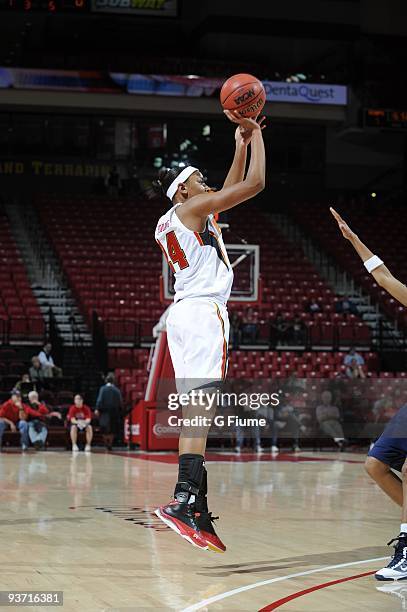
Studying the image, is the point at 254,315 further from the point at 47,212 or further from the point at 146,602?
the point at 146,602

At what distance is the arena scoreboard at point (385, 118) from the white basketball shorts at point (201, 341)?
2485cm

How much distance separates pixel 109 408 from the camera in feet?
63.4

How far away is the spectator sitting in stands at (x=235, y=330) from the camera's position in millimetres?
22836

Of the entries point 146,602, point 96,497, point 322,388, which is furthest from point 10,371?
point 146,602

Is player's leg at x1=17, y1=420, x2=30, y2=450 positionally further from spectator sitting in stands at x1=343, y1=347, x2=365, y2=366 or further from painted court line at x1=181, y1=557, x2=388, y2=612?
painted court line at x1=181, y1=557, x2=388, y2=612

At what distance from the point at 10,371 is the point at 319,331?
7592 millimetres

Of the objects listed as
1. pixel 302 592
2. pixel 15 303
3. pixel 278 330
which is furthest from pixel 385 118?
pixel 302 592

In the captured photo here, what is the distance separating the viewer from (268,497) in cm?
1073

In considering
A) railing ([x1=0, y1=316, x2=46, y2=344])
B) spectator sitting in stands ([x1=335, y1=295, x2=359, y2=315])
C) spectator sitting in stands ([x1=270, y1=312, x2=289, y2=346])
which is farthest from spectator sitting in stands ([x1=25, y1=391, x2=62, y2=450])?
spectator sitting in stands ([x1=335, y1=295, x2=359, y2=315])

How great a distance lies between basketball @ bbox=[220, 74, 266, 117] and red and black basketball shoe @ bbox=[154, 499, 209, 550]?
2.31 meters

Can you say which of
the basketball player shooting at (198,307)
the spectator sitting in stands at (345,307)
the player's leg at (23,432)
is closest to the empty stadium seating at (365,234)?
the spectator sitting in stands at (345,307)

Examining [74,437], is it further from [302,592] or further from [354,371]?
[302,592]

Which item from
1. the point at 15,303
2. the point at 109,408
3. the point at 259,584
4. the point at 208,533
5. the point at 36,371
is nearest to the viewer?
the point at 259,584

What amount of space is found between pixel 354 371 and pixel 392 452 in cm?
1515
